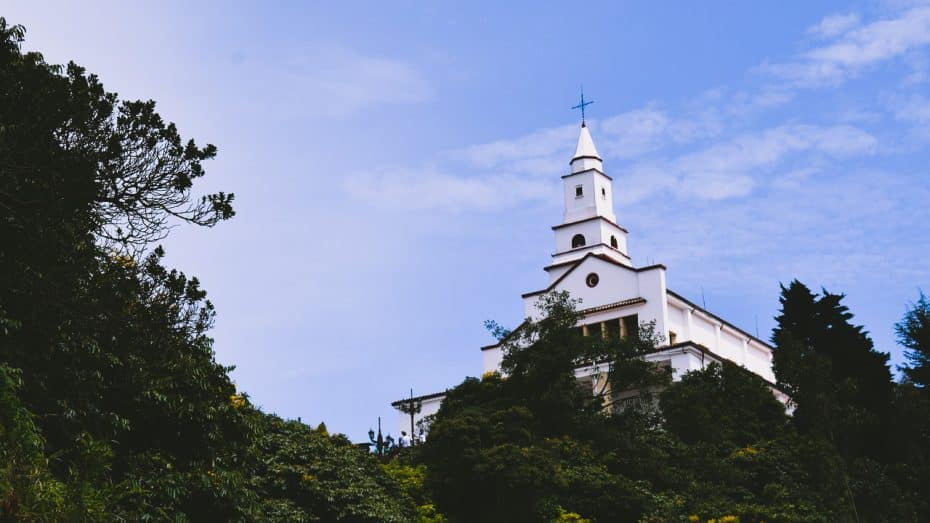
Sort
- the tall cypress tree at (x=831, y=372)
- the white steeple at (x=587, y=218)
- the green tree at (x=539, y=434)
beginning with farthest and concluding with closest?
the white steeple at (x=587, y=218)
the tall cypress tree at (x=831, y=372)
the green tree at (x=539, y=434)

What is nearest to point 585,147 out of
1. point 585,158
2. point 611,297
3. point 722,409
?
point 585,158

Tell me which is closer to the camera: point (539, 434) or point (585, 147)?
point (539, 434)

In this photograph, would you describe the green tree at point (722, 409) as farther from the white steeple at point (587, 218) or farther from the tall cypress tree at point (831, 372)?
the white steeple at point (587, 218)

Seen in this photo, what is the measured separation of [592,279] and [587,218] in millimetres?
4980

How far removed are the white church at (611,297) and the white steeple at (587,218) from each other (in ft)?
0.14

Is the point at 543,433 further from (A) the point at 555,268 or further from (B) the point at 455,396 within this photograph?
(A) the point at 555,268

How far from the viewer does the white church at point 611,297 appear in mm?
45250

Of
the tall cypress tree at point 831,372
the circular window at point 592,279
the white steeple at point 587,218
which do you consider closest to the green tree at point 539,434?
the tall cypress tree at point 831,372

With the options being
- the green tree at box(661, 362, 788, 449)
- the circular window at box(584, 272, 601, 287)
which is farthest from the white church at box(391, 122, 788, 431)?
the green tree at box(661, 362, 788, 449)

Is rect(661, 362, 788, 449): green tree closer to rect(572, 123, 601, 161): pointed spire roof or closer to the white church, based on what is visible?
the white church

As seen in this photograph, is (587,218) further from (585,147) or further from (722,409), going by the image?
(722,409)

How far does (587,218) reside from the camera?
5222 cm

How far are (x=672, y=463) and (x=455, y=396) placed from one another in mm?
6718

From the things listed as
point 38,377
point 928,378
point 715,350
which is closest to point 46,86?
point 38,377
